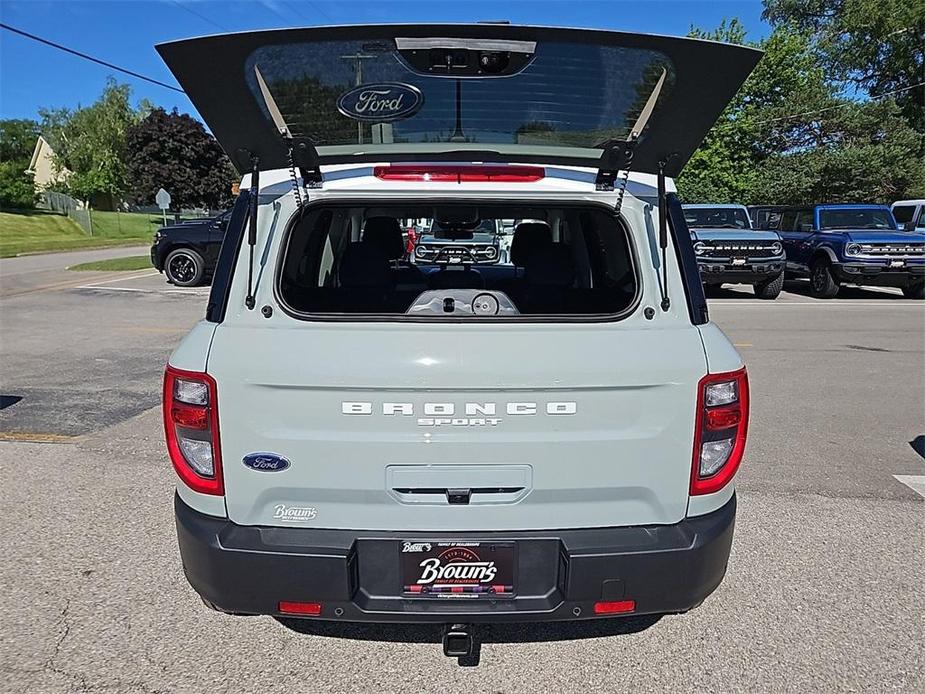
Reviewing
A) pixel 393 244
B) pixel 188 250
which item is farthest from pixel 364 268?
pixel 188 250

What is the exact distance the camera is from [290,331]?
2.19 m

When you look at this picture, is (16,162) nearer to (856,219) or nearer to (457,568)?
(856,219)

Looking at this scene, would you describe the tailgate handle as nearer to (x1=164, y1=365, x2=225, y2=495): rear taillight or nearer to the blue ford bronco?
(x1=164, y1=365, x2=225, y2=495): rear taillight

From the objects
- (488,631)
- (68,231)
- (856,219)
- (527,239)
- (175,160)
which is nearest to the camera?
(488,631)

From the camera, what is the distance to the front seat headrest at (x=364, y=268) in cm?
345

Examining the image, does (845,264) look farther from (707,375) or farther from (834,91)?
(834,91)

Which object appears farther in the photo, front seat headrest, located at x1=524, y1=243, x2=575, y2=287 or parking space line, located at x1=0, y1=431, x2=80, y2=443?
parking space line, located at x1=0, y1=431, x2=80, y2=443

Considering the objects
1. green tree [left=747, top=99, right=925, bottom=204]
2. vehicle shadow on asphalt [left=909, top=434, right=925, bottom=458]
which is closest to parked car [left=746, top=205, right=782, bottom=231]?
vehicle shadow on asphalt [left=909, top=434, right=925, bottom=458]

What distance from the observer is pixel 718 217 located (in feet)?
50.6

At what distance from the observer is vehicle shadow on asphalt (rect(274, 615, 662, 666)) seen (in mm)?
2781

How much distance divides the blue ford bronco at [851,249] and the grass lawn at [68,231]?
3085 centimetres

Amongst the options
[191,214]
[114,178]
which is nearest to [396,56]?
[191,214]

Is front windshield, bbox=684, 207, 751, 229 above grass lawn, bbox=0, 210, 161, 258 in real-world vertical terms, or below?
above

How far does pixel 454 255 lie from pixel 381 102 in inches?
125
